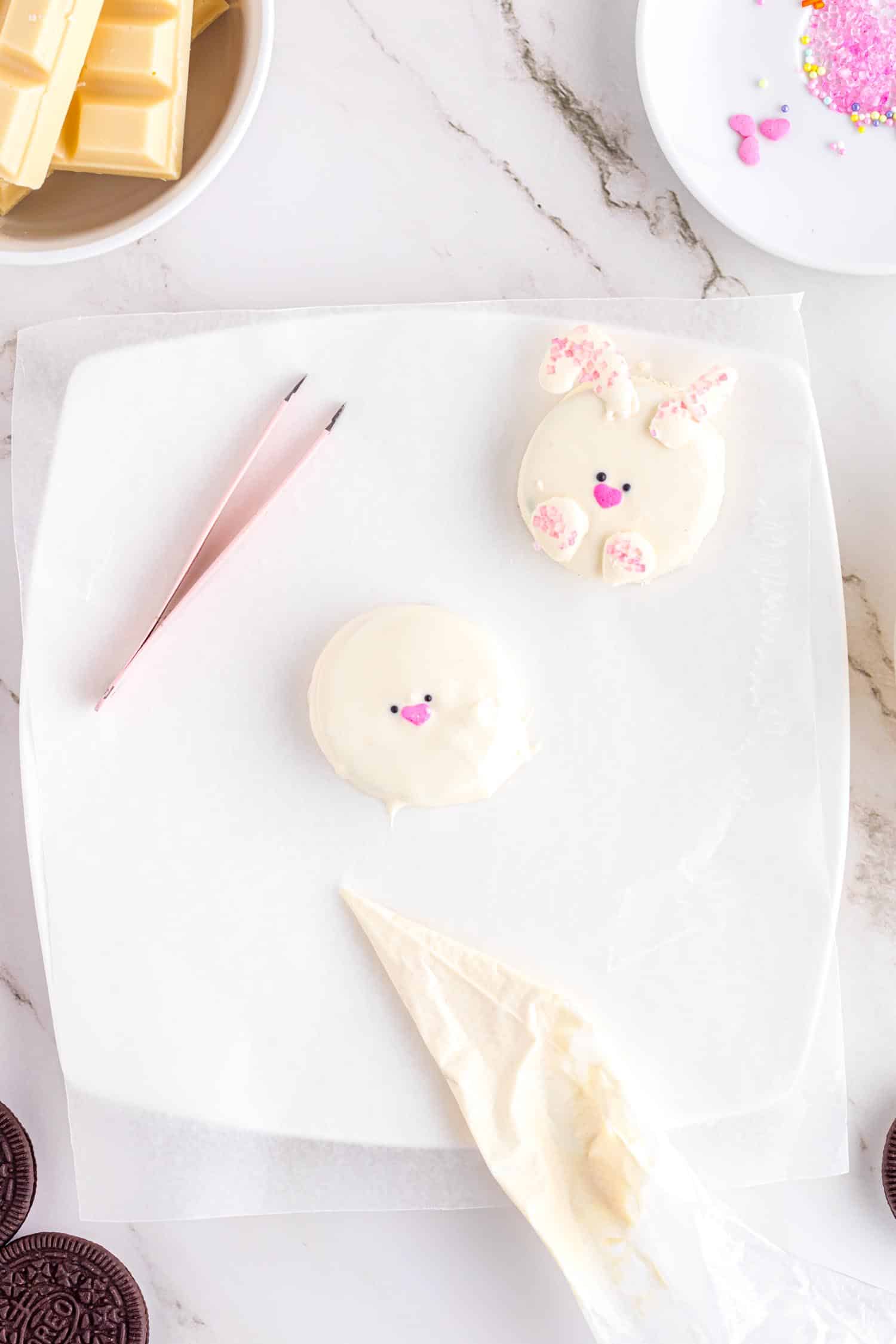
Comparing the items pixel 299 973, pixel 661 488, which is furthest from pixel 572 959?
pixel 661 488

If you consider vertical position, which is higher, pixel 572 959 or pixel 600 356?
pixel 600 356

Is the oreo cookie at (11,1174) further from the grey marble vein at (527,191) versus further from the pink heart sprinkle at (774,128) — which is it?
the pink heart sprinkle at (774,128)

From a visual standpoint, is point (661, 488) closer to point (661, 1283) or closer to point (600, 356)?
point (600, 356)

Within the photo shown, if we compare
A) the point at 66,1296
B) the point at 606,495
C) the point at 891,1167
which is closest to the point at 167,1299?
the point at 66,1296

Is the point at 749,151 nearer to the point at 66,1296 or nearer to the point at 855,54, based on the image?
the point at 855,54

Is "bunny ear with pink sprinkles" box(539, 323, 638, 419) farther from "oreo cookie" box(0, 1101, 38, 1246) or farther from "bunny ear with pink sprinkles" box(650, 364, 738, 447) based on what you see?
"oreo cookie" box(0, 1101, 38, 1246)

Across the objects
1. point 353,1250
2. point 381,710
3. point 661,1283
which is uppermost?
point 381,710
